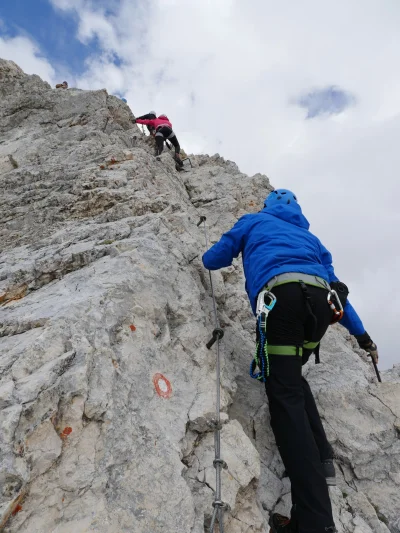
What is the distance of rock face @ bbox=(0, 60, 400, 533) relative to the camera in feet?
9.62

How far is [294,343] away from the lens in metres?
4.33

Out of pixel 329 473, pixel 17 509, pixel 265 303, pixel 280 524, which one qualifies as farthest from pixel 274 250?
pixel 17 509

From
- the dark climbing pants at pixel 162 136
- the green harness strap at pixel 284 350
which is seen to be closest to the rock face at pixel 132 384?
the green harness strap at pixel 284 350

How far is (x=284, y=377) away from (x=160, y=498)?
193cm

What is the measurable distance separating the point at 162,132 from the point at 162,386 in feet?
37.0

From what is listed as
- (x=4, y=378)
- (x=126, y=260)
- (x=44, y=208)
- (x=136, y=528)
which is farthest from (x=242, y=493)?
(x=44, y=208)

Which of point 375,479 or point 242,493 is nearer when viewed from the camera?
point 242,493

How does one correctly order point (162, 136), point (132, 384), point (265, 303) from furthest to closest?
point (162, 136), point (265, 303), point (132, 384)

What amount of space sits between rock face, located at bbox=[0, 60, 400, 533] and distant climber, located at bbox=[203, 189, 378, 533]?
0.46 meters

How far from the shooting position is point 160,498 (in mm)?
3100

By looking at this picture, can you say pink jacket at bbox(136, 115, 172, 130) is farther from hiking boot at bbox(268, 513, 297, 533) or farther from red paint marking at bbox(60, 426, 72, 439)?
hiking boot at bbox(268, 513, 297, 533)

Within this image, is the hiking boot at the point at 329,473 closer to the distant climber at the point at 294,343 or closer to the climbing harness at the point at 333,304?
the distant climber at the point at 294,343

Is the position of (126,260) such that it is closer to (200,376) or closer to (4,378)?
(200,376)

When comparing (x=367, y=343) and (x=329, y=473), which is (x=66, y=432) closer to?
(x=329, y=473)
